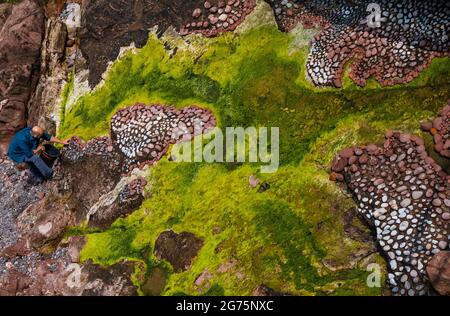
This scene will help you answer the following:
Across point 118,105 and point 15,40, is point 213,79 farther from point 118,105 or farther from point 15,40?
point 15,40

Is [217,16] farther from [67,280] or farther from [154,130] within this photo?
[67,280]

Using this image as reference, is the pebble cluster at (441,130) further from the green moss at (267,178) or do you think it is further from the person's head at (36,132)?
the person's head at (36,132)

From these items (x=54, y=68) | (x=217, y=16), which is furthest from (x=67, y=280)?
(x=217, y=16)

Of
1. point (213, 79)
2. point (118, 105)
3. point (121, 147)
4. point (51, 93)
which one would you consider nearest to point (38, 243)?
point (121, 147)

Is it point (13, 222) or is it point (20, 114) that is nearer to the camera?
point (13, 222)

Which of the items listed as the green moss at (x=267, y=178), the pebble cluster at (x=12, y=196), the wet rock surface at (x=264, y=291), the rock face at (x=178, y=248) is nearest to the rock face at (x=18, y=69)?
the pebble cluster at (x=12, y=196)
